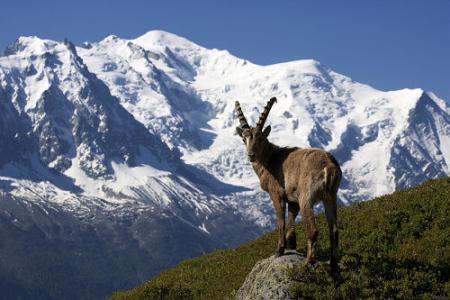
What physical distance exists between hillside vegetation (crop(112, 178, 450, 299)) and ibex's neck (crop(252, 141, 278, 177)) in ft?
10.9

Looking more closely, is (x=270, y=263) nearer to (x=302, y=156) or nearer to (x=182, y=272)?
(x=302, y=156)

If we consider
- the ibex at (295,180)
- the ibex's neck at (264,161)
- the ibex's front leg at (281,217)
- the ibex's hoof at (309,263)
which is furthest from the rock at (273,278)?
the ibex's neck at (264,161)

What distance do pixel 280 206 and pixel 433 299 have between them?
16.8 ft

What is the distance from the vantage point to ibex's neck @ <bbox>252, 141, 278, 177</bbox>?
2516 cm

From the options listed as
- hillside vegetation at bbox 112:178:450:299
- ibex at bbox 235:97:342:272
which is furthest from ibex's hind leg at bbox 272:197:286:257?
hillside vegetation at bbox 112:178:450:299

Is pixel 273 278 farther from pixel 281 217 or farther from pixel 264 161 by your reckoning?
pixel 264 161

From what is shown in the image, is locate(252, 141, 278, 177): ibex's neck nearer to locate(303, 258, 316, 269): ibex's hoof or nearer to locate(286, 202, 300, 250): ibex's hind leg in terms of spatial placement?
locate(286, 202, 300, 250): ibex's hind leg

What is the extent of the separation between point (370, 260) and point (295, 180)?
3.72m

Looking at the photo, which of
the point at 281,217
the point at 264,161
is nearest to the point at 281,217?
the point at 281,217

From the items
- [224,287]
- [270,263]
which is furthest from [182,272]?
[270,263]

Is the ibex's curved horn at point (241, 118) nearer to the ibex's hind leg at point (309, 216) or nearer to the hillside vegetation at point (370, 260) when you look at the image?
the ibex's hind leg at point (309, 216)

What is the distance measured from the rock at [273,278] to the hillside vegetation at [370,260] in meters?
0.38

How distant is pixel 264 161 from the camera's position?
25.2m

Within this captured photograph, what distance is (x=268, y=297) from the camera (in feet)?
78.1
